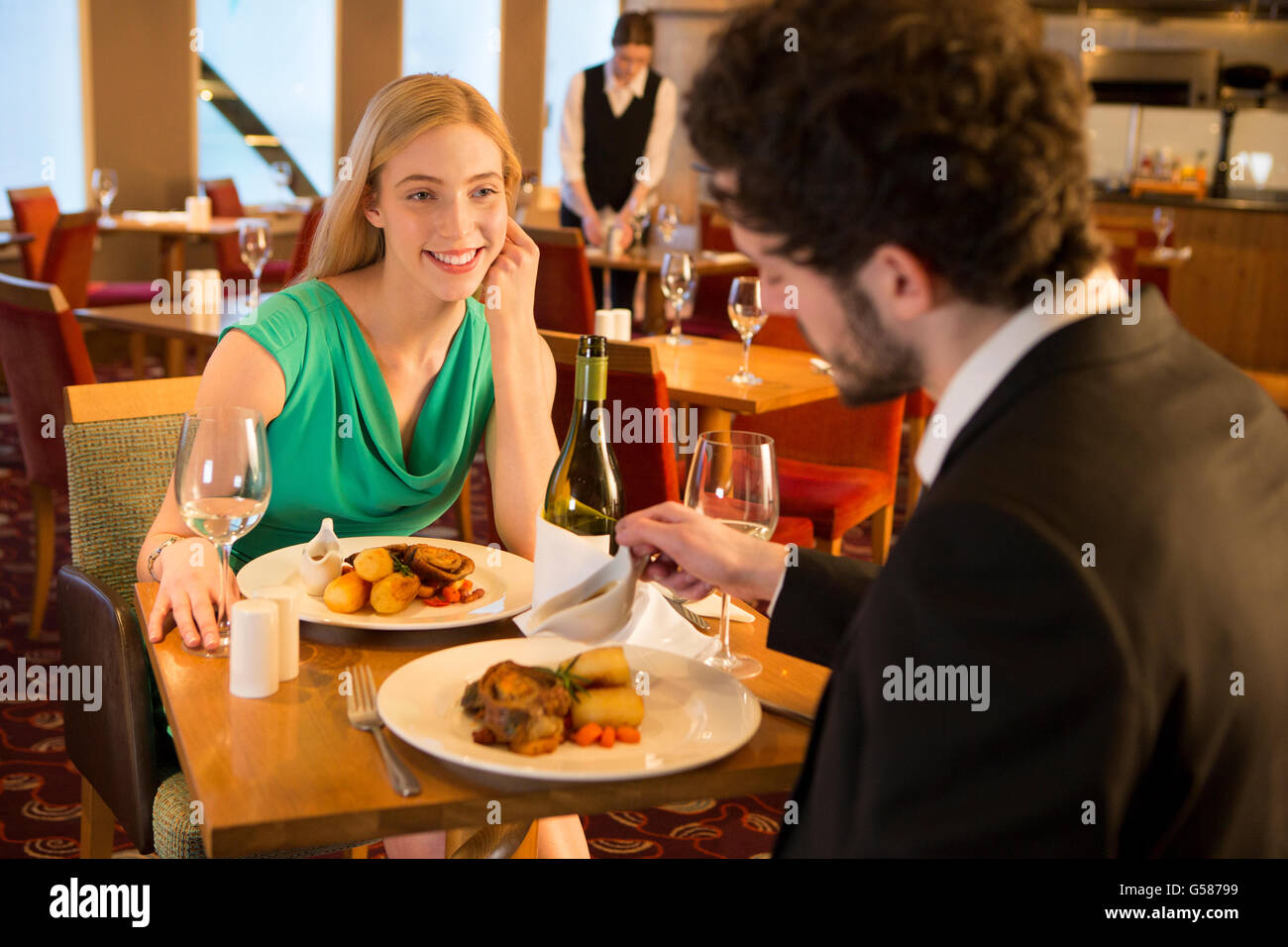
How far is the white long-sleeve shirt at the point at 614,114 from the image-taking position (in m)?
6.07

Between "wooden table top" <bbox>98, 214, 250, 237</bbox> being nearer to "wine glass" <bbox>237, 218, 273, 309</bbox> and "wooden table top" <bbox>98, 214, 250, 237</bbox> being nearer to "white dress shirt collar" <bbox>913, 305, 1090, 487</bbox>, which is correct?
"wine glass" <bbox>237, 218, 273, 309</bbox>

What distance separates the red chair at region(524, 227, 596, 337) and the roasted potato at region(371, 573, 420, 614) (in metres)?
3.22

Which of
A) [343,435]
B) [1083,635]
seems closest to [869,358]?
[1083,635]

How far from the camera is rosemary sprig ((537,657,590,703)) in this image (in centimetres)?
120

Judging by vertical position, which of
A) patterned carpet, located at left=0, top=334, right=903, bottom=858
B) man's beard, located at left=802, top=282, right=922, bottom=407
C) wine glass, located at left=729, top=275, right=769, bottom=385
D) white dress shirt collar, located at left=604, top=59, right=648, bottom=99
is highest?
white dress shirt collar, located at left=604, top=59, right=648, bottom=99

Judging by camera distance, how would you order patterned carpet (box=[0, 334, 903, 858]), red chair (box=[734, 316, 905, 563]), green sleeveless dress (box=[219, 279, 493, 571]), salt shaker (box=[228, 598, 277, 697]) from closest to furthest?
salt shaker (box=[228, 598, 277, 697]) < green sleeveless dress (box=[219, 279, 493, 571]) < patterned carpet (box=[0, 334, 903, 858]) < red chair (box=[734, 316, 905, 563])

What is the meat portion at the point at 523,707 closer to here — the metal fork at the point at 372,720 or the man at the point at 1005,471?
the metal fork at the point at 372,720

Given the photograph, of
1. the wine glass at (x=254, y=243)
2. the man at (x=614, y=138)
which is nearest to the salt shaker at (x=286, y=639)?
the wine glass at (x=254, y=243)

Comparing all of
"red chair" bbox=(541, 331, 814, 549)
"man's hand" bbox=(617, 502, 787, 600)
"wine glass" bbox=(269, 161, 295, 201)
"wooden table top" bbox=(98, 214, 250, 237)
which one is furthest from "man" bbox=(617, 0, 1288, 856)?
"wine glass" bbox=(269, 161, 295, 201)

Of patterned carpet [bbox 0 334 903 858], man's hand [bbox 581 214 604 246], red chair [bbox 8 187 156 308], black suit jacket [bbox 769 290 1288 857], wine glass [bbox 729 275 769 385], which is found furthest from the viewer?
man's hand [bbox 581 214 604 246]

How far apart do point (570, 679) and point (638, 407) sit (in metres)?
1.39

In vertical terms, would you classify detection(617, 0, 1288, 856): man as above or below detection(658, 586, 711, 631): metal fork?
above

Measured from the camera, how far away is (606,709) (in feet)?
3.93

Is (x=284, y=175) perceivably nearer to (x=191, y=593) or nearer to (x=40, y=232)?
(x=40, y=232)
